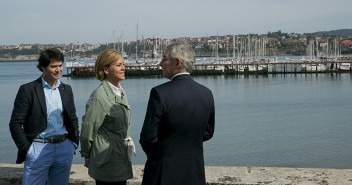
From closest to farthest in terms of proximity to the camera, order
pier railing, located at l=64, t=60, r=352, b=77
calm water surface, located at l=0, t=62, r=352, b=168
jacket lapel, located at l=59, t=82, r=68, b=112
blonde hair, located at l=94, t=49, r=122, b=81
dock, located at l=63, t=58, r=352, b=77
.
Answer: blonde hair, located at l=94, t=49, r=122, b=81 < jacket lapel, located at l=59, t=82, r=68, b=112 < calm water surface, located at l=0, t=62, r=352, b=168 < dock, located at l=63, t=58, r=352, b=77 < pier railing, located at l=64, t=60, r=352, b=77

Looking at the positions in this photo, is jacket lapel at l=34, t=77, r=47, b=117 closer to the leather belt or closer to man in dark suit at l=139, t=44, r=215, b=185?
the leather belt

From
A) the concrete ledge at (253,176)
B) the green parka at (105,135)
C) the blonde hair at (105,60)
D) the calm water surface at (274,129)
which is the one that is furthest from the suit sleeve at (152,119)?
the calm water surface at (274,129)

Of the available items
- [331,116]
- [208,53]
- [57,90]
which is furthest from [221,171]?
[208,53]

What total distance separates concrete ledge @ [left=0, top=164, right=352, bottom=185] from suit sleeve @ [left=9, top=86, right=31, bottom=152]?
745 mm

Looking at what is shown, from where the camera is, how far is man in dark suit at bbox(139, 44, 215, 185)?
133 inches

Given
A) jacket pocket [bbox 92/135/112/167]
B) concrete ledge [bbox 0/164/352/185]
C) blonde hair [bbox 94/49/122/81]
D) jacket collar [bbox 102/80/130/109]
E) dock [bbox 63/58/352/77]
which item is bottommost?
dock [bbox 63/58/352/77]

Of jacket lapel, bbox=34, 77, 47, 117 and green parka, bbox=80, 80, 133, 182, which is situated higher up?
jacket lapel, bbox=34, 77, 47, 117

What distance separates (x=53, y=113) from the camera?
13.5 feet

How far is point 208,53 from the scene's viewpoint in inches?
7840

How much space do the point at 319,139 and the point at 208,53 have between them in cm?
17404

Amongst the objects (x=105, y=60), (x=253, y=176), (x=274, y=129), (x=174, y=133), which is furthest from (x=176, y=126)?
(x=274, y=129)

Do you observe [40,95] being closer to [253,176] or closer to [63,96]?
[63,96]

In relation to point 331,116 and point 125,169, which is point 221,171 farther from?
point 331,116

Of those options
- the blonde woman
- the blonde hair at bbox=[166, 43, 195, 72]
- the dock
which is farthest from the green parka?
the dock
